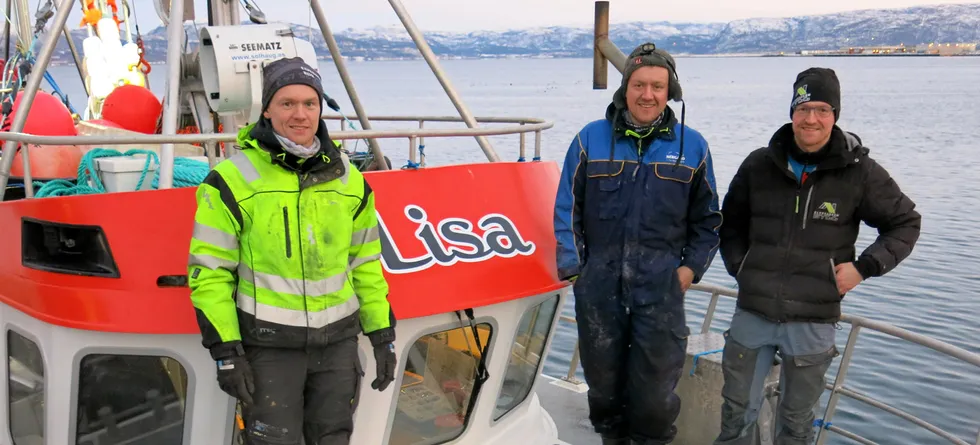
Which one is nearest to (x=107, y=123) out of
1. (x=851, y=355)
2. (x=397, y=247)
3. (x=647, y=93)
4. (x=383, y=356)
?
(x=397, y=247)

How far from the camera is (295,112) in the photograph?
308 centimetres

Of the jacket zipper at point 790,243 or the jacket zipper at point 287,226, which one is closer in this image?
the jacket zipper at point 287,226

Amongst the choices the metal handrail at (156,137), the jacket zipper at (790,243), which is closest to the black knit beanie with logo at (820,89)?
the jacket zipper at (790,243)

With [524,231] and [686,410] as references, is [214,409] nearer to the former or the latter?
[524,231]

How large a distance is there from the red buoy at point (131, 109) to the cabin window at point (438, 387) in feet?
10.0

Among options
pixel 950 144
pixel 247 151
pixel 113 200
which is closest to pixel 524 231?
pixel 247 151

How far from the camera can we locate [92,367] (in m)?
3.70

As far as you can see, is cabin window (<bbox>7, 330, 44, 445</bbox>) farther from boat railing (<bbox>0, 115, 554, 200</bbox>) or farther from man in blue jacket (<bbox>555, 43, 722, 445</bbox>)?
man in blue jacket (<bbox>555, 43, 722, 445</bbox>)

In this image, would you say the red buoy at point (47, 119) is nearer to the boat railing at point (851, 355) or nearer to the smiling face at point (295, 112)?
the smiling face at point (295, 112)

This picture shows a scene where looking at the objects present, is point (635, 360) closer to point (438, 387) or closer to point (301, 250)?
point (438, 387)

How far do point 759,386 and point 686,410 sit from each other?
3.76ft

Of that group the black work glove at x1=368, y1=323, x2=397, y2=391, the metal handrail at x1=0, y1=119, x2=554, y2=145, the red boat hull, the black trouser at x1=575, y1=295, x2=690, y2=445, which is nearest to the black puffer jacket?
the black trouser at x1=575, y1=295, x2=690, y2=445

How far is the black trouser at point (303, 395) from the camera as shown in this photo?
318 cm

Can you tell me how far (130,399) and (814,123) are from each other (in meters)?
3.20
